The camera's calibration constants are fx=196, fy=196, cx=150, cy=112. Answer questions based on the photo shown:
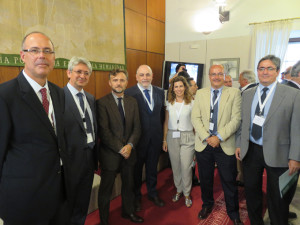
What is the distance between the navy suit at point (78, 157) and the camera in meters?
1.72

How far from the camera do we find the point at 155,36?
5695 mm

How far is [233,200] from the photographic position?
7.22 feet

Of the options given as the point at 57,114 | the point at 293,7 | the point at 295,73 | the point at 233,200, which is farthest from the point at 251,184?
the point at 293,7

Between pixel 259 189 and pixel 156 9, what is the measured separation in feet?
17.1

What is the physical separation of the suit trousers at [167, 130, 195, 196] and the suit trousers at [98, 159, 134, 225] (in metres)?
0.68

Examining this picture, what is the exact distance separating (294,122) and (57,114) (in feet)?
6.33

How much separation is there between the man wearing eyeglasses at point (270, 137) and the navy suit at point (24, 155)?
176 cm

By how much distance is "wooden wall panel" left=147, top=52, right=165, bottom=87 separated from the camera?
5632mm

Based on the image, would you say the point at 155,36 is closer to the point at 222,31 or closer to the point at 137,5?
the point at 137,5

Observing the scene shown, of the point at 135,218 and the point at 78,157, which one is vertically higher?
the point at 78,157

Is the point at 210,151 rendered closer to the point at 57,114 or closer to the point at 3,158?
the point at 57,114

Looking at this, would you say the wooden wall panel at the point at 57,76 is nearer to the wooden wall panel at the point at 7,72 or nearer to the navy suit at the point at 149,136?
the wooden wall panel at the point at 7,72

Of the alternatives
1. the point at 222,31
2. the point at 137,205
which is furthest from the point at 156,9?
the point at 137,205

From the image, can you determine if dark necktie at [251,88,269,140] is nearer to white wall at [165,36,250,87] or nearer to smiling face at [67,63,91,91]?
smiling face at [67,63,91,91]
